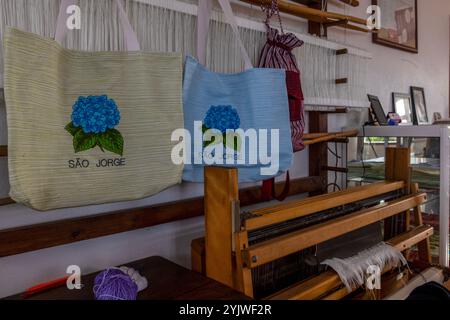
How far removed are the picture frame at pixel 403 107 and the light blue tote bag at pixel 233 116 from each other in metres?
1.04

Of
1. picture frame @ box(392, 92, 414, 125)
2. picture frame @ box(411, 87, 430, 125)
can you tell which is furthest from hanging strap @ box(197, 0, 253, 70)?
picture frame @ box(411, 87, 430, 125)

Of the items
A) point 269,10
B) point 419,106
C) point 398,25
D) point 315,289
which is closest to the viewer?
point 315,289

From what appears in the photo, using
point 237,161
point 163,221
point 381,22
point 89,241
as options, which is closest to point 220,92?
point 237,161

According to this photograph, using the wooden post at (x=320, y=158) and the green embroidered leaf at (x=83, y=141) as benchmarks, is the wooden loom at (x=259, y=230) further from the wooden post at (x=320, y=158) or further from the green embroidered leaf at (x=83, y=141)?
the wooden post at (x=320, y=158)

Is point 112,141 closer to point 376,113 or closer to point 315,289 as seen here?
point 315,289

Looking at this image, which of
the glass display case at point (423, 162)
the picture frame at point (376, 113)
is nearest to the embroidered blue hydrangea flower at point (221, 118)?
the glass display case at point (423, 162)

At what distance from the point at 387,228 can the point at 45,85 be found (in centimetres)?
94

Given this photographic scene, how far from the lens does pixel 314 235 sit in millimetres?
697

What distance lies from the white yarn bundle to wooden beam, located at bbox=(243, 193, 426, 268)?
64mm

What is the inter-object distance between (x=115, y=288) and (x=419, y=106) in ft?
5.74

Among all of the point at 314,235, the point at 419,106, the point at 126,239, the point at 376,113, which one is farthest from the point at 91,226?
the point at 419,106

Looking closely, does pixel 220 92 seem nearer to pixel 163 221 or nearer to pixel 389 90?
pixel 163 221

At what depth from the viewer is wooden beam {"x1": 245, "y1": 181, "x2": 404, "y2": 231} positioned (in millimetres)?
645

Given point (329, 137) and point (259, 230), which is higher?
point (329, 137)
